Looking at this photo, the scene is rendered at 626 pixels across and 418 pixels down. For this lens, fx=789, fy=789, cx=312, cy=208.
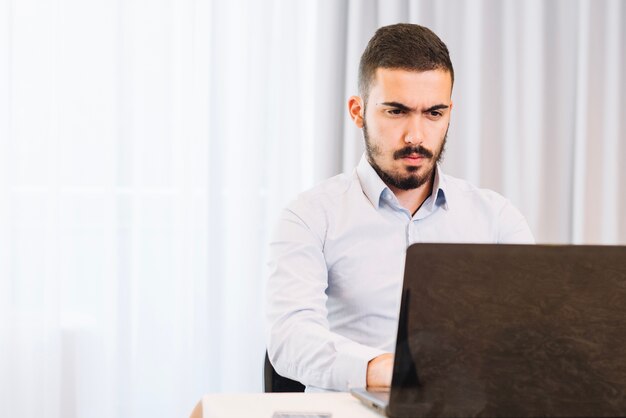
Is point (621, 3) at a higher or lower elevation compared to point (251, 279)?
higher

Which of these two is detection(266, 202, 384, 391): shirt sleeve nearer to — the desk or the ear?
the desk

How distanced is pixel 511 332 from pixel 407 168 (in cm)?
82

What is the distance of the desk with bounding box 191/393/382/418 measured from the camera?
1.05 metres

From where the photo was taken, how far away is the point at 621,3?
2.95 m

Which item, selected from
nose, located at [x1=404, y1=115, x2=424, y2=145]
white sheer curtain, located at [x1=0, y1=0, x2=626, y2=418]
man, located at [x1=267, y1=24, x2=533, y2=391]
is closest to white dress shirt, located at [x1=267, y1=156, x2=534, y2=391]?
man, located at [x1=267, y1=24, x2=533, y2=391]

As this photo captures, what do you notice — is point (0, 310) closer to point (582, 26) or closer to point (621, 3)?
point (582, 26)

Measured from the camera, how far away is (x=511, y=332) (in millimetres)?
879

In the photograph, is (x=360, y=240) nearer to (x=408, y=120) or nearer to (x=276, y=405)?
(x=408, y=120)

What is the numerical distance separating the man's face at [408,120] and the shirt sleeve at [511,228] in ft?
0.93

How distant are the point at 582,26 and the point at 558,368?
2330mm

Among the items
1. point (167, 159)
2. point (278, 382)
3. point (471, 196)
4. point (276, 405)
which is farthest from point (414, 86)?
point (167, 159)

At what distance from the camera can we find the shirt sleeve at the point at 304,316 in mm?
1300

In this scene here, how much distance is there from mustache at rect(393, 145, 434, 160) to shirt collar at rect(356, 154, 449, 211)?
0.10 m

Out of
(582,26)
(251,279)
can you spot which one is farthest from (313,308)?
(582,26)
